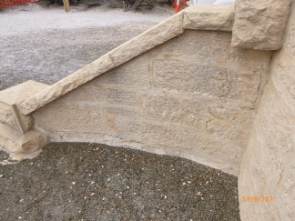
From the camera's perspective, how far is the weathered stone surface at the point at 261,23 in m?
1.36

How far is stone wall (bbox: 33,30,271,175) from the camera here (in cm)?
183

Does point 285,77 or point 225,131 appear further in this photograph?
point 225,131

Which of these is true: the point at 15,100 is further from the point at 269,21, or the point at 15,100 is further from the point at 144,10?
the point at 144,10

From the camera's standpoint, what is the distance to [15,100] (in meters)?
2.49

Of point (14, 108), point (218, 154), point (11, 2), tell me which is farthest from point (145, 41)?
point (11, 2)

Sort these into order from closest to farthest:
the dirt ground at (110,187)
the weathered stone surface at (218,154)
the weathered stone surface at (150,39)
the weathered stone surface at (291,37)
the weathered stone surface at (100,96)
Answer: the weathered stone surface at (291,37), the weathered stone surface at (150,39), the dirt ground at (110,187), the weathered stone surface at (218,154), the weathered stone surface at (100,96)

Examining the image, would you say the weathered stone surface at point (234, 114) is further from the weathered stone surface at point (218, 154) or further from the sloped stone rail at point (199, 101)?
the weathered stone surface at point (218, 154)

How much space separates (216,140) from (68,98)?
4.72 ft

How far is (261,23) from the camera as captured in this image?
1.43 metres

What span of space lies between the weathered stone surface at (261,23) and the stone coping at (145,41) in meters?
0.13

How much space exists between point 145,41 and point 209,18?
→ 0.51m

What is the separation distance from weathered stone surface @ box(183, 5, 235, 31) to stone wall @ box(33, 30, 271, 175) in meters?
0.08

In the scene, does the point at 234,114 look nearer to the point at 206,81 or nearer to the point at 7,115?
the point at 206,81

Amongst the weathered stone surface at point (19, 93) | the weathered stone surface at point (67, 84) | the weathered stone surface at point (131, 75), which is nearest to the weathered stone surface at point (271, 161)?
the weathered stone surface at point (131, 75)
